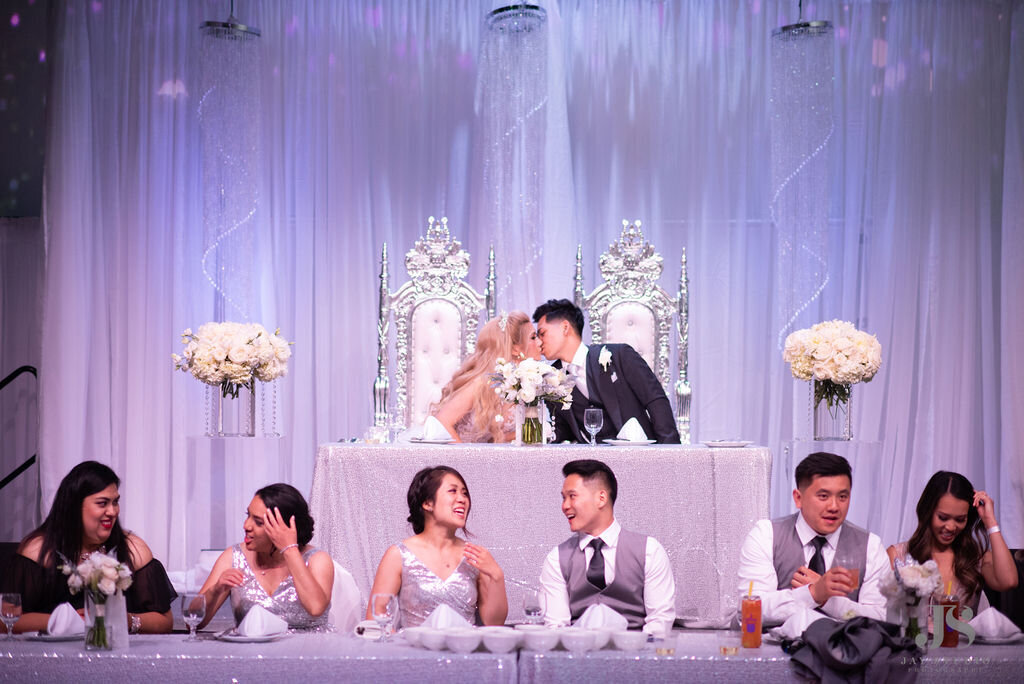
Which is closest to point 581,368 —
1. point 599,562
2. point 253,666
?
point 599,562

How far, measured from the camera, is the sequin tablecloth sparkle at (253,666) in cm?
278

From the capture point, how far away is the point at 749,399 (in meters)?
7.76

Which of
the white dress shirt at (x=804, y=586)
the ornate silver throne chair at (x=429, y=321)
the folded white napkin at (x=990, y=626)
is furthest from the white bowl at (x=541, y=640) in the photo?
the ornate silver throne chair at (x=429, y=321)

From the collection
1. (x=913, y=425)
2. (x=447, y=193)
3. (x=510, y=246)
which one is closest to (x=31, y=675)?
(x=510, y=246)

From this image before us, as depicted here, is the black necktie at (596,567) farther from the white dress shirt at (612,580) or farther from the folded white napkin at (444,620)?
the folded white napkin at (444,620)

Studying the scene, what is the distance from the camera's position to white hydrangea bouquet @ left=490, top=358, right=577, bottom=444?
16.4 ft

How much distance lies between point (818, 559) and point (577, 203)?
14.6ft

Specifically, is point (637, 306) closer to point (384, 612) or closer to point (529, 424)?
point (529, 424)

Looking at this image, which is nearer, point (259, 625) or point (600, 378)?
point (259, 625)

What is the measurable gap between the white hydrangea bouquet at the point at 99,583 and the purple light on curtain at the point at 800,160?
5333mm

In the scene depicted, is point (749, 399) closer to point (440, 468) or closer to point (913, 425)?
point (913, 425)

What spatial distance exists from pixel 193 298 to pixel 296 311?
0.71m

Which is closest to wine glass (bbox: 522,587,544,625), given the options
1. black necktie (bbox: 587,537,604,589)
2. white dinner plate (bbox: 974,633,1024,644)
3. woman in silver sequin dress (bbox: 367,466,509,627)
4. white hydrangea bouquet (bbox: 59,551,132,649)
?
woman in silver sequin dress (bbox: 367,466,509,627)

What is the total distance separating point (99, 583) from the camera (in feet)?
9.53
